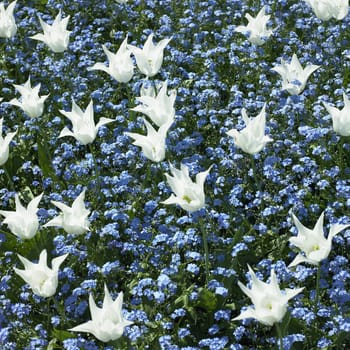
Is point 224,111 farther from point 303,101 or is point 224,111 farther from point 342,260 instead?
point 342,260

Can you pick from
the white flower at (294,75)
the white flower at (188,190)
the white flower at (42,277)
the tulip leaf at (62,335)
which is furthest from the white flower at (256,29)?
the tulip leaf at (62,335)

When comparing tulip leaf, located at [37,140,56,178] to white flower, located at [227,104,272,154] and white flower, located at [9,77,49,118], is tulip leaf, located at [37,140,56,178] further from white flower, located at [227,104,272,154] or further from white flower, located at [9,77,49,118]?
white flower, located at [227,104,272,154]

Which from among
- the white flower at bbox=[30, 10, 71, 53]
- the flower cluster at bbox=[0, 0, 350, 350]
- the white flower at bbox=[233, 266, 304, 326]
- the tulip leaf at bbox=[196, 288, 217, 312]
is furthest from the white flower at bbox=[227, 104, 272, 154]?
the white flower at bbox=[30, 10, 71, 53]

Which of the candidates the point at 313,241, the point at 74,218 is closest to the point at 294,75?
the point at 313,241

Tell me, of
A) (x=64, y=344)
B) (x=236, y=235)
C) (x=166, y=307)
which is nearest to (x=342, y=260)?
(x=236, y=235)

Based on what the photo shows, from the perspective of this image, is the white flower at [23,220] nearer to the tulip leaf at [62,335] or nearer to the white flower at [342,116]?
the tulip leaf at [62,335]

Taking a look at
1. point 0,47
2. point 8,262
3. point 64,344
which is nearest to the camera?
point 64,344

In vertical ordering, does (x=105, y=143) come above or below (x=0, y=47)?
below
